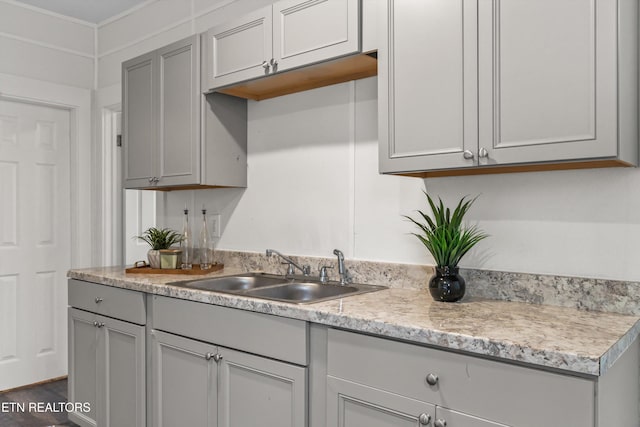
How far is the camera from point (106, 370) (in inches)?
101

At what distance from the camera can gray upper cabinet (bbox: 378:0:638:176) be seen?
140cm

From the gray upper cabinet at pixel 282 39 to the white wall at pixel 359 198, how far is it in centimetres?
31

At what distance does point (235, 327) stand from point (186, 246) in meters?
1.10

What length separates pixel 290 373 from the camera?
1715 mm

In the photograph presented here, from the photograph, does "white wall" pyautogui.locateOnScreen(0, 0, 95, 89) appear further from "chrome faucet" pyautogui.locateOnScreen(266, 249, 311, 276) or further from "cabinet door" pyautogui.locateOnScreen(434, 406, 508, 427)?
"cabinet door" pyautogui.locateOnScreen(434, 406, 508, 427)

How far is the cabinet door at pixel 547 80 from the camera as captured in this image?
139 cm

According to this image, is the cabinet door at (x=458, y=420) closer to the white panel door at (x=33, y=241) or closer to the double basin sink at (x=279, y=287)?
the double basin sink at (x=279, y=287)

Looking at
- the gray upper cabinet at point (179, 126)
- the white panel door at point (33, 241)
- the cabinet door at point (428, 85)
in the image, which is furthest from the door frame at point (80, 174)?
the cabinet door at point (428, 85)

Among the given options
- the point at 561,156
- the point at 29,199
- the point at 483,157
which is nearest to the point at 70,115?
the point at 29,199

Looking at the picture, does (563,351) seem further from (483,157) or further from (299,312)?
(299,312)

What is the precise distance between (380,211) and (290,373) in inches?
33.2

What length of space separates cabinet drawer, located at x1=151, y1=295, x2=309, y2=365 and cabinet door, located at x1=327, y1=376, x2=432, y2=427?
0.17m

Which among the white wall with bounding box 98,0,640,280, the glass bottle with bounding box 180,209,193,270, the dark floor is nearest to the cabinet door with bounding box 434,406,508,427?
the white wall with bounding box 98,0,640,280

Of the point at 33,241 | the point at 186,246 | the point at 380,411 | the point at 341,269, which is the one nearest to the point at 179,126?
the point at 186,246
